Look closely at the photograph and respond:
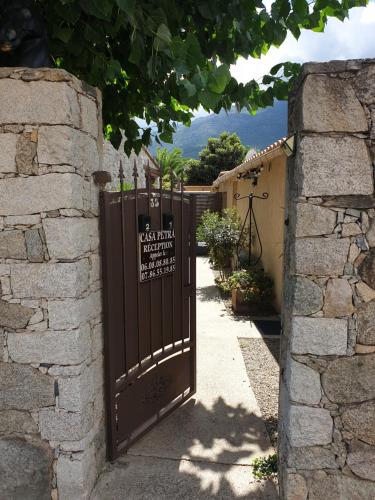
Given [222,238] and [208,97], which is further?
[222,238]

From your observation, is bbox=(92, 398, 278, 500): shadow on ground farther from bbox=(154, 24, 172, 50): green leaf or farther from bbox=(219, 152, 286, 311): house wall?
bbox=(154, 24, 172, 50): green leaf

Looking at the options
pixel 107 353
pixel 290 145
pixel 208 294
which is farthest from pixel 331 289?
pixel 208 294

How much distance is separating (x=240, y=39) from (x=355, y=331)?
226 cm

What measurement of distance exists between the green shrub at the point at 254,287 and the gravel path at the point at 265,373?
3.92 ft

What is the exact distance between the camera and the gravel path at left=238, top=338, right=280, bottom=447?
3588 mm

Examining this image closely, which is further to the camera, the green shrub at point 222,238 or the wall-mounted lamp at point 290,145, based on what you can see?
the green shrub at point 222,238

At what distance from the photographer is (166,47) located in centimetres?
202

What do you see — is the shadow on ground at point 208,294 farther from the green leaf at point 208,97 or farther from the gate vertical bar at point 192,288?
the green leaf at point 208,97

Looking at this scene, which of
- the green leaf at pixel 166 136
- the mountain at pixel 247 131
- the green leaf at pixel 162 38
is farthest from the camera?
the mountain at pixel 247 131

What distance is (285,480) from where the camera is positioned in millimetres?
2410

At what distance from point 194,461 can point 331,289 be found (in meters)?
1.79

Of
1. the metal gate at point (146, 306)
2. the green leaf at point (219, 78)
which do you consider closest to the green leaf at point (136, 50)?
the green leaf at point (219, 78)

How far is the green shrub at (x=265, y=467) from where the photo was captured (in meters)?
2.79

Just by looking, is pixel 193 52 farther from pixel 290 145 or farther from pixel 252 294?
pixel 252 294
